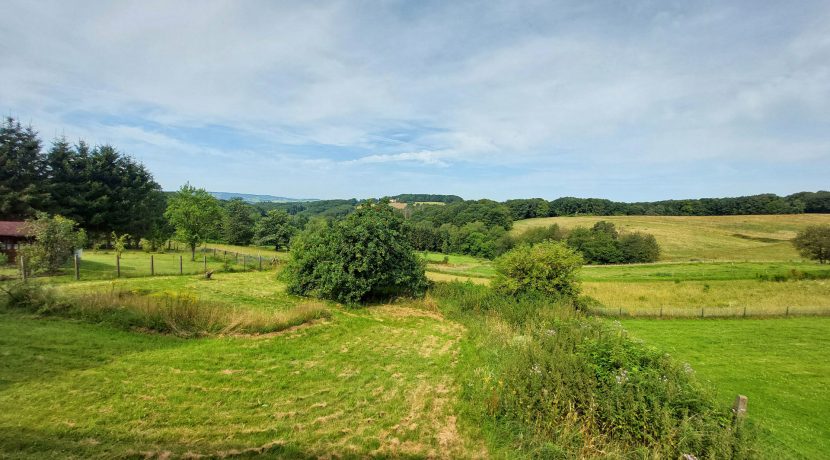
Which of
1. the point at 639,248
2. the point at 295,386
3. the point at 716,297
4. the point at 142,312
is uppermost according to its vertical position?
the point at 142,312

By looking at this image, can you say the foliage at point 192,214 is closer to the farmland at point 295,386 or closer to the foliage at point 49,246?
the foliage at point 49,246

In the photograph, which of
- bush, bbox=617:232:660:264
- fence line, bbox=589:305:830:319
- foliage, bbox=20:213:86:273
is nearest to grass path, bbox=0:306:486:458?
foliage, bbox=20:213:86:273

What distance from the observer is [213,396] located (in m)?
6.66

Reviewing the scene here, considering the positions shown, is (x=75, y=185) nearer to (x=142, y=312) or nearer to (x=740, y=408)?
(x=142, y=312)

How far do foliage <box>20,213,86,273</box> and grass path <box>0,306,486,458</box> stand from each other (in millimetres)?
9232

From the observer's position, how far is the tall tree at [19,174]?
89.0 feet

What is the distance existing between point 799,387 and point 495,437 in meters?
8.82

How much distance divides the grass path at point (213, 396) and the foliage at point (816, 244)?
53889 mm

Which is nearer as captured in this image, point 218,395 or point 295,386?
point 218,395

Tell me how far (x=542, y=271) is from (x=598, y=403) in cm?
1064

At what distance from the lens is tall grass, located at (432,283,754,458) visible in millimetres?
5195

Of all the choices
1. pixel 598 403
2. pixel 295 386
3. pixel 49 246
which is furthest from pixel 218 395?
pixel 49 246

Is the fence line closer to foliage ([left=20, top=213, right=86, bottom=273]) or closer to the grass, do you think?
the grass

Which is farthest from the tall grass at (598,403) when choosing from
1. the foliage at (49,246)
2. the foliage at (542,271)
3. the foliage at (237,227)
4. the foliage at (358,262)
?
the foliage at (237,227)
